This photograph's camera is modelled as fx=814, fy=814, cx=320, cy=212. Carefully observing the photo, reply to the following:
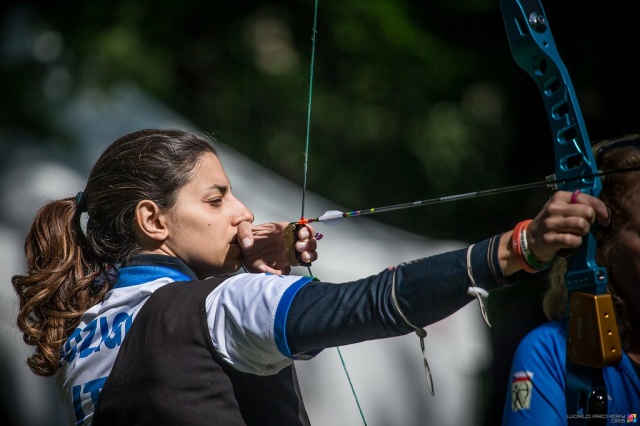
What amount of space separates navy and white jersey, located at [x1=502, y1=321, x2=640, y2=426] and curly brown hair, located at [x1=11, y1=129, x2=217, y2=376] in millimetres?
791

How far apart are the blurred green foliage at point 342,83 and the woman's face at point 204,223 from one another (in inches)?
53.3

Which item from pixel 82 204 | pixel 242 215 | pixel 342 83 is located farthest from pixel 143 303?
pixel 342 83

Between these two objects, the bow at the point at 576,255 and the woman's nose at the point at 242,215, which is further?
the woman's nose at the point at 242,215

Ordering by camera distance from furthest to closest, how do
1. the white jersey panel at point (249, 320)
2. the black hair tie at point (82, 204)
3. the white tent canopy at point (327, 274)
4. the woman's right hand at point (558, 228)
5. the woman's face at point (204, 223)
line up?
the white tent canopy at point (327, 274) < the black hair tie at point (82, 204) < the woman's face at point (204, 223) < the white jersey panel at point (249, 320) < the woman's right hand at point (558, 228)

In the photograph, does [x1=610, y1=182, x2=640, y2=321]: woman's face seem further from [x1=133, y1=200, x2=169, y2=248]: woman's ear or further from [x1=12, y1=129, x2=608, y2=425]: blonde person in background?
[x1=133, y1=200, x2=169, y2=248]: woman's ear

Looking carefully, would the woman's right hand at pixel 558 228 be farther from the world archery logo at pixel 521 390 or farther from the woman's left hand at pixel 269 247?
the woman's left hand at pixel 269 247

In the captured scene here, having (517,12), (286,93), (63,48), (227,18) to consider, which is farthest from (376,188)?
(517,12)

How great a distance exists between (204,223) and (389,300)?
0.55 metres

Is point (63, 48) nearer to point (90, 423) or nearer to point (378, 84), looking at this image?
point (378, 84)

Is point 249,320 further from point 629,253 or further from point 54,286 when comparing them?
point 629,253

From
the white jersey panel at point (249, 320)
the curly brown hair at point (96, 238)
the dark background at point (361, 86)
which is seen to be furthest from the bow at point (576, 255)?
the dark background at point (361, 86)

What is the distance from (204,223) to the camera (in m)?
1.66

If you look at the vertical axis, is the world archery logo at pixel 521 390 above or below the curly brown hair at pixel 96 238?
below

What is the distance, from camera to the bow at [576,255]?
4.09 ft
